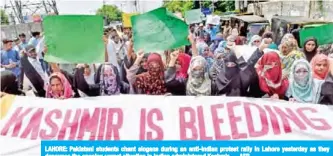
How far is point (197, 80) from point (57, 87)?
3.98 ft

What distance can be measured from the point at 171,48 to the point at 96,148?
121 cm

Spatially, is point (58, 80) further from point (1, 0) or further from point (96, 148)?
point (96, 148)

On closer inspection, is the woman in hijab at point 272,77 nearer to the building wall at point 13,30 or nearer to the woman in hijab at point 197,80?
the woman in hijab at point 197,80

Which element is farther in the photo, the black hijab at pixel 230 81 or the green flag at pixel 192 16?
the green flag at pixel 192 16

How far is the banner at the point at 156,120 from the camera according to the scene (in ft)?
11.3

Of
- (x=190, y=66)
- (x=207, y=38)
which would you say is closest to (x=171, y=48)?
(x=190, y=66)

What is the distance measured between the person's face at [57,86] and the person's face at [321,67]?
7.26 feet

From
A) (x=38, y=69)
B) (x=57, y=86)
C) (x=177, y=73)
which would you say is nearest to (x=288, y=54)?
(x=177, y=73)

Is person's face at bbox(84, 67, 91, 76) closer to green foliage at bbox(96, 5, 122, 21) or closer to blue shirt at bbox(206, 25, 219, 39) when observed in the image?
green foliage at bbox(96, 5, 122, 21)

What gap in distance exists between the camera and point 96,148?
3.37m

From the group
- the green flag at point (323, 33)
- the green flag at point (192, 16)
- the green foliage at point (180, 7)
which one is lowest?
the green foliage at point (180, 7)

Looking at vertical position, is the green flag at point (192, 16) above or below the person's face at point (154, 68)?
above

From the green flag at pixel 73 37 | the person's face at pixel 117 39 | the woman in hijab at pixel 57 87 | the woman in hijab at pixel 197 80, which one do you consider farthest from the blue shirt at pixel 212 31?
the green flag at pixel 73 37
